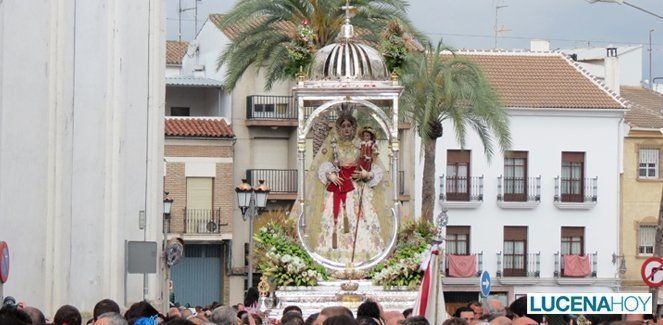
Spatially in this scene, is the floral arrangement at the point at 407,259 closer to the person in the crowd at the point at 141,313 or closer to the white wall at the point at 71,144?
the white wall at the point at 71,144

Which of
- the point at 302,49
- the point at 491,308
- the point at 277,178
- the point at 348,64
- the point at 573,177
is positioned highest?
the point at 302,49

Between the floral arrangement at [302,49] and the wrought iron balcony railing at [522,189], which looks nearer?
the floral arrangement at [302,49]

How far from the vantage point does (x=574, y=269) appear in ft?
218

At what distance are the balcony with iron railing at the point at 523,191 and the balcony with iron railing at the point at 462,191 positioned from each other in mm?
997

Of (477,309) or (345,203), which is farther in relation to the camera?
(345,203)

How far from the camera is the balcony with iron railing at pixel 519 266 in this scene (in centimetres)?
6594

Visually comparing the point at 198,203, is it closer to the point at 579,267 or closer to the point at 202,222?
the point at 202,222

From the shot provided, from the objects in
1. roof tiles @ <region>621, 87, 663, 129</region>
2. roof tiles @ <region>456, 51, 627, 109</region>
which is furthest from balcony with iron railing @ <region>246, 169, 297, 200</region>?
roof tiles @ <region>621, 87, 663, 129</region>

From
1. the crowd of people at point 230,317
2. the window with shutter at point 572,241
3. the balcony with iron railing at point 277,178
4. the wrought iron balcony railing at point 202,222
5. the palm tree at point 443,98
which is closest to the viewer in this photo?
the crowd of people at point 230,317

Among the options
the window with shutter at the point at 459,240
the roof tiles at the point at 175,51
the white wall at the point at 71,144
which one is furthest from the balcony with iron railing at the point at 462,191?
the white wall at the point at 71,144

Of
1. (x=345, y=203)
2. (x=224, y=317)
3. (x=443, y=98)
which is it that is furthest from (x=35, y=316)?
(x=443, y=98)

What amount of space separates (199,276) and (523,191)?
38.5ft

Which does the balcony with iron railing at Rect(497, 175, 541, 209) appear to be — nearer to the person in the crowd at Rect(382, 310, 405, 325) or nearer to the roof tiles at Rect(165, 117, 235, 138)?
the roof tiles at Rect(165, 117, 235, 138)

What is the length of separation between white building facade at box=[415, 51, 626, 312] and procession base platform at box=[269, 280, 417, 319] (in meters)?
38.1
